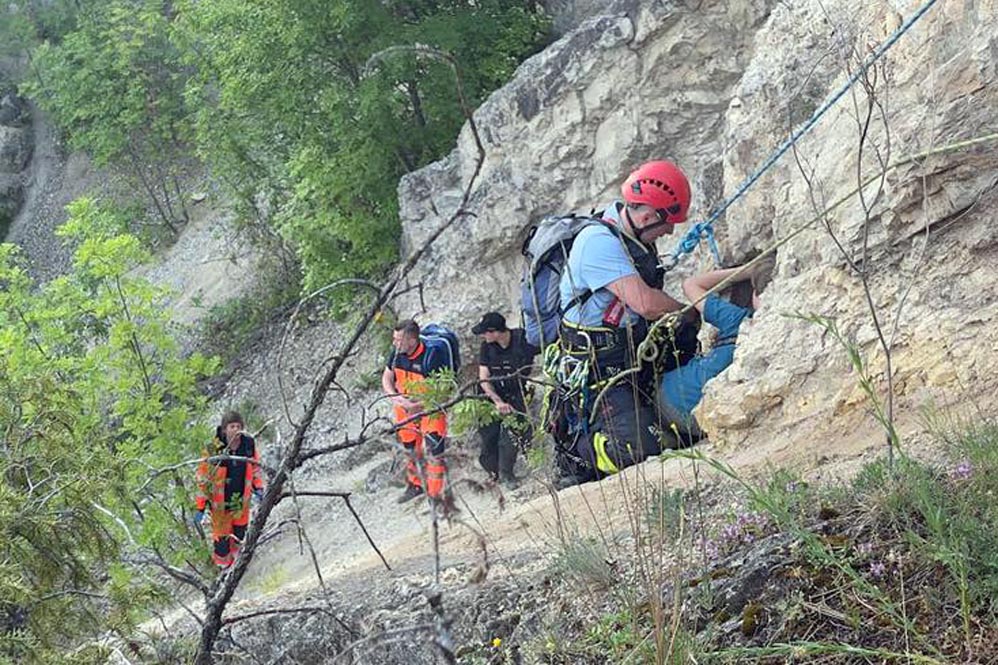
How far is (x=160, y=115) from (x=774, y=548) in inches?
891

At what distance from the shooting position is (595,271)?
592cm

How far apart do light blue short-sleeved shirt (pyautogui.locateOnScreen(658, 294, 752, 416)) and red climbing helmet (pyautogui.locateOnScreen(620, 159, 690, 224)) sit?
76 cm

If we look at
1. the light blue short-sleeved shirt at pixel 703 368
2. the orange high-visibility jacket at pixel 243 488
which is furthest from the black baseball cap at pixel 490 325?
the light blue short-sleeved shirt at pixel 703 368

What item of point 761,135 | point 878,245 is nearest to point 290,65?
point 761,135

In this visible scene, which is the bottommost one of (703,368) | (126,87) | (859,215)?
(703,368)

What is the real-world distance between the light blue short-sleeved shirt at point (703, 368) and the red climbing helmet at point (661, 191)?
2.51ft

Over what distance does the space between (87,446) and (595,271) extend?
2.53 metres

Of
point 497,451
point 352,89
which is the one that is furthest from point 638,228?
point 352,89

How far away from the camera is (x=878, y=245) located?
19.2ft

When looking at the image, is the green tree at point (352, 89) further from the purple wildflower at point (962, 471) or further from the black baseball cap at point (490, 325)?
the purple wildflower at point (962, 471)

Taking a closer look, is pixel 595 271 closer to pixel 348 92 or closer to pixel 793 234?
pixel 793 234

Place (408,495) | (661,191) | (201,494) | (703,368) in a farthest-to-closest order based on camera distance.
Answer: (408,495) → (201,494) → (703,368) → (661,191)

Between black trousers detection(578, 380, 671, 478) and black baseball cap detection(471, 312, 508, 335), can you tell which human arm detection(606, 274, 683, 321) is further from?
black baseball cap detection(471, 312, 508, 335)

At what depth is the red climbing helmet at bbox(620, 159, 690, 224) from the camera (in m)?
6.07
